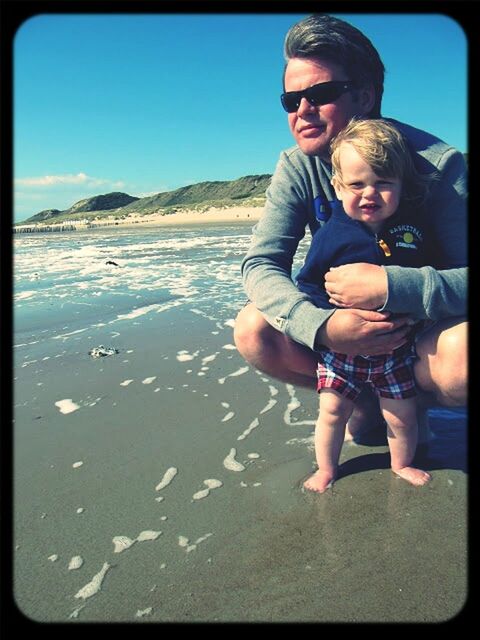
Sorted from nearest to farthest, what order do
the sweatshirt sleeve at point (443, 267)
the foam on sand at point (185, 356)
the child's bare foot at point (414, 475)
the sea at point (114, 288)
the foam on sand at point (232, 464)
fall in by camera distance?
the sweatshirt sleeve at point (443, 267) → the child's bare foot at point (414, 475) → the foam on sand at point (232, 464) → the foam on sand at point (185, 356) → the sea at point (114, 288)

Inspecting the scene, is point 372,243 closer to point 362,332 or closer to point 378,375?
point 362,332

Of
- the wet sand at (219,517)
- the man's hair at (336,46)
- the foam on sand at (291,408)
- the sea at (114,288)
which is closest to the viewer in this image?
the wet sand at (219,517)

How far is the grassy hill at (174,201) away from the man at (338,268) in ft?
100

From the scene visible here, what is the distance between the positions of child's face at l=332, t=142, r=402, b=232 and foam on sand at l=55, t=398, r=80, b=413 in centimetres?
204

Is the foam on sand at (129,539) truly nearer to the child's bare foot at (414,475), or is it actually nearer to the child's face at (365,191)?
the child's bare foot at (414,475)

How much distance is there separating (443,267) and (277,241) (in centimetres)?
77

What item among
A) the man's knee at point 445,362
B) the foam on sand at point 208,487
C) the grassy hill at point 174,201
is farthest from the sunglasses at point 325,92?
the grassy hill at point 174,201

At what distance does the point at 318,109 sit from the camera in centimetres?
232

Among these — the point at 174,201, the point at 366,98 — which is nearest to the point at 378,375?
the point at 366,98

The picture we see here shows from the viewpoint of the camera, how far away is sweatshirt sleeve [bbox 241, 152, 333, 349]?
2287 millimetres

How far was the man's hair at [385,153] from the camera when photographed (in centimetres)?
202

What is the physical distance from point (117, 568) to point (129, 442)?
3.06 ft
